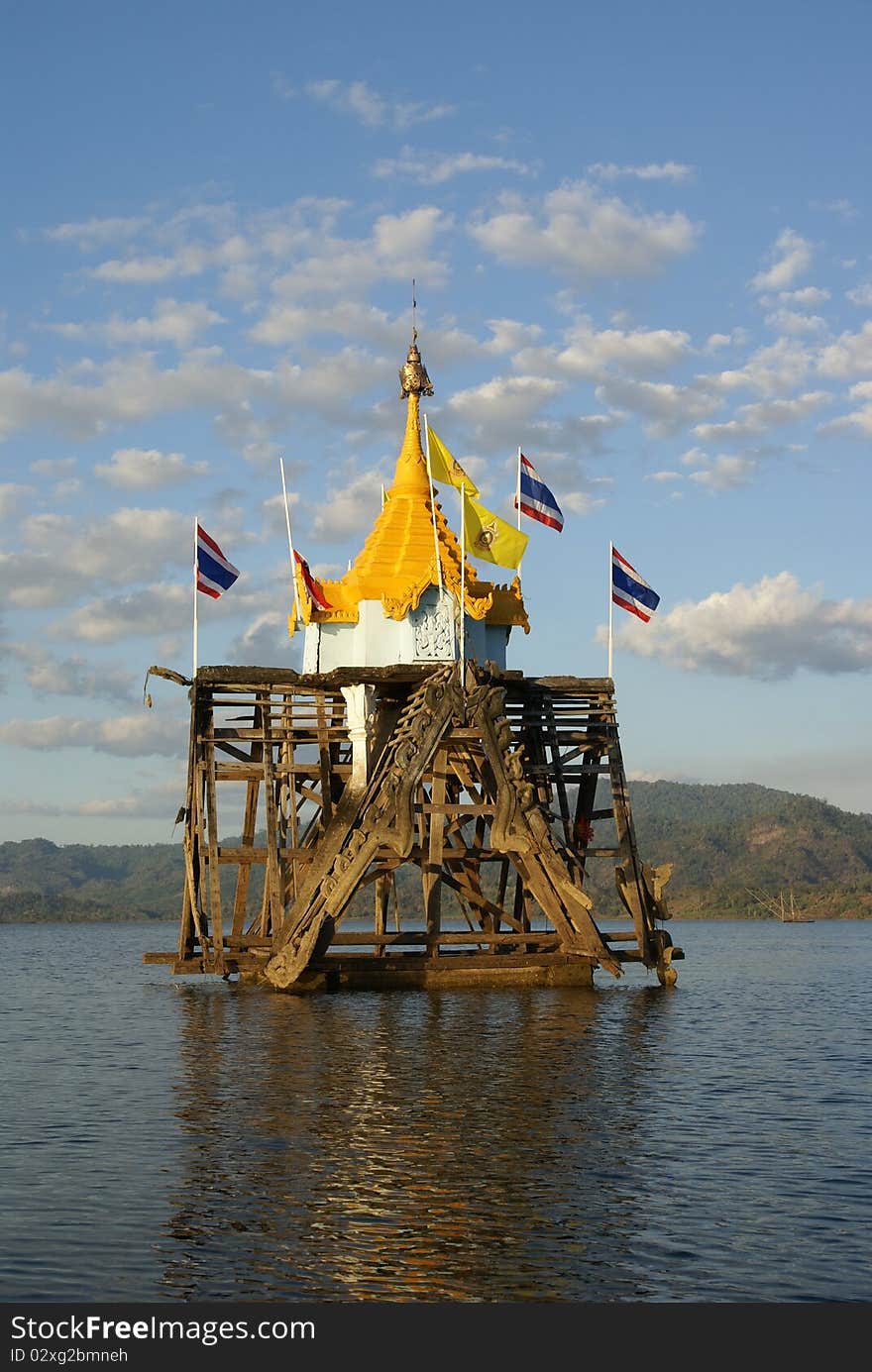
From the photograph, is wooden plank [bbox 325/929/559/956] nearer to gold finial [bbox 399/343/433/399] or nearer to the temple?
the temple

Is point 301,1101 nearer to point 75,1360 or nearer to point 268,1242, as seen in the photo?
point 268,1242

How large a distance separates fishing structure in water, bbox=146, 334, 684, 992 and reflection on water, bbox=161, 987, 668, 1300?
20.7 ft

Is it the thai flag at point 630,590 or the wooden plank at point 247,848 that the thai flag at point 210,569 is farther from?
the thai flag at point 630,590

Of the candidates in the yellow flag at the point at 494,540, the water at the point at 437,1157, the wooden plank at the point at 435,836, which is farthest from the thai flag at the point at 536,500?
the water at the point at 437,1157

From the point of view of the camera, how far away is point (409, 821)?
4278 centimetres

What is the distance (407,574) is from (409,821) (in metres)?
10.2

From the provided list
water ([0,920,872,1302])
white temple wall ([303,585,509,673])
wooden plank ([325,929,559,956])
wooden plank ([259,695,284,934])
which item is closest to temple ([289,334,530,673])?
white temple wall ([303,585,509,673])

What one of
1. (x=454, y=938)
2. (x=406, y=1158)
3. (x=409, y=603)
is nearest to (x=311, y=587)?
(x=409, y=603)

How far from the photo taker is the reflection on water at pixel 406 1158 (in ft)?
53.2

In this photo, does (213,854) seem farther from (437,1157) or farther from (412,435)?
(437,1157)

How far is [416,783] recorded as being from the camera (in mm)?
43219

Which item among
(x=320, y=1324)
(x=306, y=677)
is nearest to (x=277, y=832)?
(x=306, y=677)

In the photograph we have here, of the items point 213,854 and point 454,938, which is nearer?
point 454,938

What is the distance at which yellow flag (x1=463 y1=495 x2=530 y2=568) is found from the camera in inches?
1797
